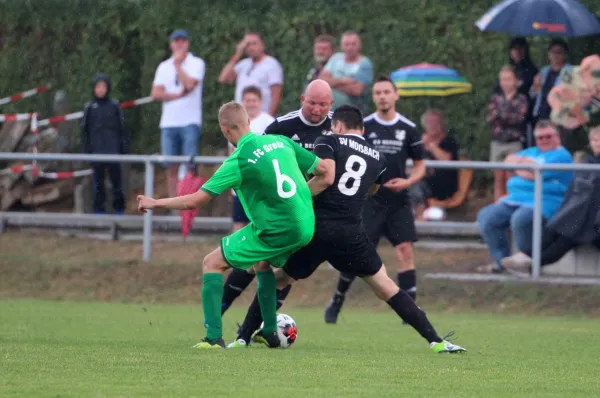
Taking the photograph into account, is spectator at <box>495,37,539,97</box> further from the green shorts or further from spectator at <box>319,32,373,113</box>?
the green shorts

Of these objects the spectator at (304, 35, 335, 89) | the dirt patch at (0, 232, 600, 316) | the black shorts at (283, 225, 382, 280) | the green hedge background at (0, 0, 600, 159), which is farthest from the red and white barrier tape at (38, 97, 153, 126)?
the black shorts at (283, 225, 382, 280)

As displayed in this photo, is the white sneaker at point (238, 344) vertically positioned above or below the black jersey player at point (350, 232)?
below

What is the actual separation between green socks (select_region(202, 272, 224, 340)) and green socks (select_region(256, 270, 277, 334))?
419 millimetres

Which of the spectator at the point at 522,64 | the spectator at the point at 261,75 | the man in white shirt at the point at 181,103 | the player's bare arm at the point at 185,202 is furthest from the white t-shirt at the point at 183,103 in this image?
the player's bare arm at the point at 185,202

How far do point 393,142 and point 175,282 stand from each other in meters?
4.20

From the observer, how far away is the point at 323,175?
9.73 m

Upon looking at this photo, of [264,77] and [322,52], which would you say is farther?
[264,77]

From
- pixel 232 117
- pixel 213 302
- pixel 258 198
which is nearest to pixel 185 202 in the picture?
pixel 258 198

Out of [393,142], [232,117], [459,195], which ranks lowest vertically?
[459,195]

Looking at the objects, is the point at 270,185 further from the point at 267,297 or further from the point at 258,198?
the point at 267,297

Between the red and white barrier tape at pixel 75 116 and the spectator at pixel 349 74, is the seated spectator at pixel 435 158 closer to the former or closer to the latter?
the spectator at pixel 349 74

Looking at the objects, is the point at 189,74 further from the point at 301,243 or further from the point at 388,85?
the point at 301,243

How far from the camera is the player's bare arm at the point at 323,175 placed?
970 centimetres

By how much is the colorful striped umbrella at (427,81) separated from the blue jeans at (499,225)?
296 cm
